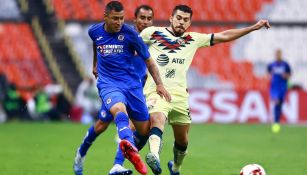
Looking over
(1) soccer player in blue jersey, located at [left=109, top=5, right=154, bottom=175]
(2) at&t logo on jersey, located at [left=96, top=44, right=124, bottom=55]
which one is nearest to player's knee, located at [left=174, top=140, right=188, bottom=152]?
(1) soccer player in blue jersey, located at [left=109, top=5, right=154, bottom=175]

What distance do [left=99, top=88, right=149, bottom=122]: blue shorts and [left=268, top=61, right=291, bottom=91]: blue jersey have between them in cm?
1265

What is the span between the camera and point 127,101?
8844mm

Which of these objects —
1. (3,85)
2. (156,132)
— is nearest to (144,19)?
(156,132)

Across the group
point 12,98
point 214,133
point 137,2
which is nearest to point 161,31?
point 214,133

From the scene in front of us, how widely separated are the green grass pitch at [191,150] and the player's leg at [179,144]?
1.99 ft

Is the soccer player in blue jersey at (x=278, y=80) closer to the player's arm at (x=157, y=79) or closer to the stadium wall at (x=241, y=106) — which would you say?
the stadium wall at (x=241, y=106)

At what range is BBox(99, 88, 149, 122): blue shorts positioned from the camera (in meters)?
8.60

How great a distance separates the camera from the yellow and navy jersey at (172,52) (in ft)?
30.7

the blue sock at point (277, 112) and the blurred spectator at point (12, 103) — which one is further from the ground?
the blue sock at point (277, 112)

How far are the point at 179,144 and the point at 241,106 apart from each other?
1538cm

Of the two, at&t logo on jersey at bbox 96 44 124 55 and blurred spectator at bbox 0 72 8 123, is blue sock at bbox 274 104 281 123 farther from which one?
at&t logo on jersey at bbox 96 44 124 55

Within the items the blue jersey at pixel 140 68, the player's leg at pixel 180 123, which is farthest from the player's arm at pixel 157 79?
the blue jersey at pixel 140 68

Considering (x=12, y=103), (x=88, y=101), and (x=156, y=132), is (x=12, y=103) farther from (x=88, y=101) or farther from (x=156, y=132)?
(x=156, y=132)

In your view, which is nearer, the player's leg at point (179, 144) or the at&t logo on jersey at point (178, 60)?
the at&t logo on jersey at point (178, 60)
